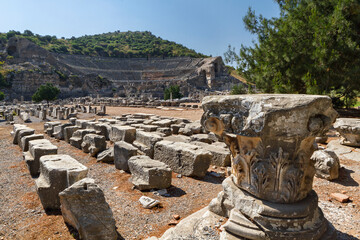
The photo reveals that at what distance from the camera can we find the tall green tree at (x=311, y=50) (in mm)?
8500

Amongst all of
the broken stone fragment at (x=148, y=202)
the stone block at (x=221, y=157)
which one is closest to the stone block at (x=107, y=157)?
the broken stone fragment at (x=148, y=202)

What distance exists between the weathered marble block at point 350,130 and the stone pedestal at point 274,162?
15.6 ft

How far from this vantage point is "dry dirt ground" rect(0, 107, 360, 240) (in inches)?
120

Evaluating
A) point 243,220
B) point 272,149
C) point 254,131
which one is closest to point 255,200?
point 243,220

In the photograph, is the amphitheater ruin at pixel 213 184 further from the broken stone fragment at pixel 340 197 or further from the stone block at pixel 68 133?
the stone block at pixel 68 133

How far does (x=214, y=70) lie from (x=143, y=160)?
6456 centimetres

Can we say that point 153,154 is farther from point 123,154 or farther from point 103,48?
point 103,48

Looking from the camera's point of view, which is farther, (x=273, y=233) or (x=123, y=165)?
(x=123, y=165)

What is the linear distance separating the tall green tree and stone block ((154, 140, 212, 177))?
6.03 m

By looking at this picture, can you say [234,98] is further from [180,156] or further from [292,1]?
[292,1]

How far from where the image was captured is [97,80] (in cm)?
5156

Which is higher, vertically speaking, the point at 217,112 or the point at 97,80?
the point at 97,80

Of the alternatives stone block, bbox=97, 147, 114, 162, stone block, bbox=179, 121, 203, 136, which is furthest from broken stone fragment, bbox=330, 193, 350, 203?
stone block, bbox=179, 121, 203, 136

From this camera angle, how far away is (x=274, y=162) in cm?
235
